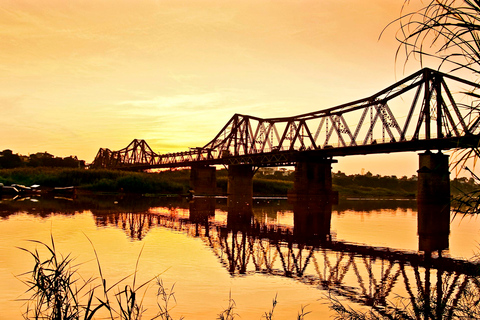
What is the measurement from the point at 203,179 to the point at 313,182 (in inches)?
1485

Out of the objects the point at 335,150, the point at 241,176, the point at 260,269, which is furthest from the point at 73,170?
the point at 260,269

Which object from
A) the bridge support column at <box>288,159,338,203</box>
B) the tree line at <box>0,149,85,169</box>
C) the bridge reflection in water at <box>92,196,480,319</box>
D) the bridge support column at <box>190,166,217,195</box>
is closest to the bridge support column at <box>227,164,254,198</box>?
the bridge support column at <box>190,166,217,195</box>

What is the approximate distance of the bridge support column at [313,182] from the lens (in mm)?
66438

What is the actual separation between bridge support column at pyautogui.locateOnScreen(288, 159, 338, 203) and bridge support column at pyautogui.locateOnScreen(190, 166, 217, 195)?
30835mm

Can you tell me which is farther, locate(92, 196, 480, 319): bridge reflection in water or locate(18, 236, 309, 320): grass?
locate(92, 196, 480, 319): bridge reflection in water

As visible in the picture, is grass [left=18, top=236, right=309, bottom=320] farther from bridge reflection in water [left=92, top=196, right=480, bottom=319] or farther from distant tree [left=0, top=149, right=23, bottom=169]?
distant tree [left=0, top=149, right=23, bottom=169]

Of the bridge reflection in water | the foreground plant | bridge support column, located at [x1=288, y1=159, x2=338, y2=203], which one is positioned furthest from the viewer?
bridge support column, located at [x1=288, y1=159, x2=338, y2=203]

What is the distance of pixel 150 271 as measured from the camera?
11258 mm

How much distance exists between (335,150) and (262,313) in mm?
58682

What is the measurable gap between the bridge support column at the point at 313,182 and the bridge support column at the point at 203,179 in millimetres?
30835

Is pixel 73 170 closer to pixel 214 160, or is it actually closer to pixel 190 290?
pixel 214 160

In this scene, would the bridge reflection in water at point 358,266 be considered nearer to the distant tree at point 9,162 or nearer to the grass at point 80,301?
the grass at point 80,301

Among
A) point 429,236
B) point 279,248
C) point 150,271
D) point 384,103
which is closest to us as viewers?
point 150,271

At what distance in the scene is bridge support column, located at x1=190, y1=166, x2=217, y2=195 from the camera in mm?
97438
